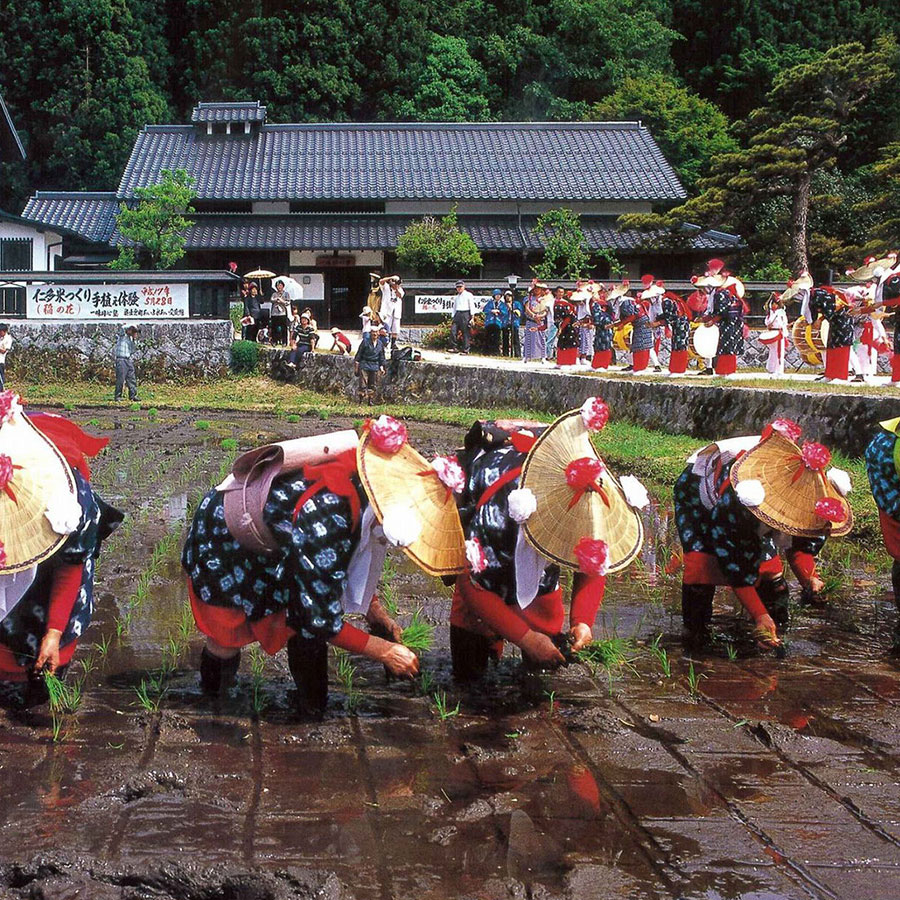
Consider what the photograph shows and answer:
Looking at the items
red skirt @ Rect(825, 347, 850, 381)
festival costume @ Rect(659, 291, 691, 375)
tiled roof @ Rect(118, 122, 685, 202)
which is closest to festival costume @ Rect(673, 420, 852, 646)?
red skirt @ Rect(825, 347, 850, 381)

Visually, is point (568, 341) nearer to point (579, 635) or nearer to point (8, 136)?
point (8, 136)

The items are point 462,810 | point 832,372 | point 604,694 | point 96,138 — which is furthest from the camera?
point 96,138

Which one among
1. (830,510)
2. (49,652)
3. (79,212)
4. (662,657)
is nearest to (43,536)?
(49,652)

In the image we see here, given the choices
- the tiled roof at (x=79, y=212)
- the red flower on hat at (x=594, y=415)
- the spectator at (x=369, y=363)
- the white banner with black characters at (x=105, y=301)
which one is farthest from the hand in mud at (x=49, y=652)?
the tiled roof at (x=79, y=212)

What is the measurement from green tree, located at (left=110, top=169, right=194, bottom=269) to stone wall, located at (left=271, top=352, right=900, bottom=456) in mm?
8227

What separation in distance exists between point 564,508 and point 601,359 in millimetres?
16446

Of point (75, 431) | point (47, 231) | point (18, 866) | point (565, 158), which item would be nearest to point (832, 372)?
point (75, 431)

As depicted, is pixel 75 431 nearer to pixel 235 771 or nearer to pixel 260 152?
pixel 235 771

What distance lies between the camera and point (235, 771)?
13.8 feet

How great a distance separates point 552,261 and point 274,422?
1513 cm

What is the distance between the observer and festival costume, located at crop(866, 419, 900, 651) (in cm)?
593

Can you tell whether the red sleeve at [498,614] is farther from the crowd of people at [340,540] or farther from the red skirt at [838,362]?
the red skirt at [838,362]

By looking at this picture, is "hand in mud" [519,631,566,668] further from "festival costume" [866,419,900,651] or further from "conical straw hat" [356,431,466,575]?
"festival costume" [866,419,900,651]

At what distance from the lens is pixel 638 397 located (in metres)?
16.0
